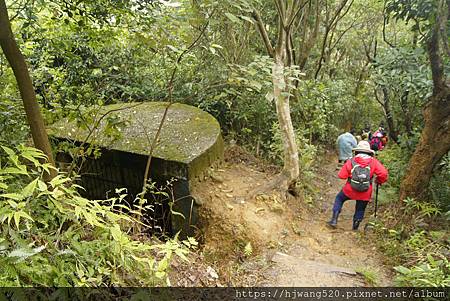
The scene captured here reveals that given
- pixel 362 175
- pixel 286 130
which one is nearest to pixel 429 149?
pixel 362 175

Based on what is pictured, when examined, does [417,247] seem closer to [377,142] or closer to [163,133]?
[163,133]

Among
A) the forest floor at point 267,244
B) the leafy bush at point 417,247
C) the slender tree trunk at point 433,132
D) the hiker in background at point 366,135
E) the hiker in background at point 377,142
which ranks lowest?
the forest floor at point 267,244

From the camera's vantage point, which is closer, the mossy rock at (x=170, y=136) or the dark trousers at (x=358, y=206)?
the mossy rock at (x=170, y=136)

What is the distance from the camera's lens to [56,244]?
6.88 feet

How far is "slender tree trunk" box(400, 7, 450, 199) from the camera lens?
16.2 ft

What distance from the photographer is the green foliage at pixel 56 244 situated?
175cm

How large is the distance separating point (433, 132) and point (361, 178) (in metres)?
1.34

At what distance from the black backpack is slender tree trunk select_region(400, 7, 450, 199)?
913 millimetres

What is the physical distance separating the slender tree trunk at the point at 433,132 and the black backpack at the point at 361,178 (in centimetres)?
91

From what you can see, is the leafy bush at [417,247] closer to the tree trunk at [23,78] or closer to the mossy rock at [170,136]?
the mossy rock at [170,136]

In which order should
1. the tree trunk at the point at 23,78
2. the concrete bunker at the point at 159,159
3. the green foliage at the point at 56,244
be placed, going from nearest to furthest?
the green foliage at the point at 56,244 < the tree trunk at the point at 23,78 < the concrete bunker at the point at 159,159

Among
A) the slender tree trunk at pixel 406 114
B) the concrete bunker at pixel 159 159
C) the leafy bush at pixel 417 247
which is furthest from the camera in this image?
the slender tree trunk at pixel 406 114

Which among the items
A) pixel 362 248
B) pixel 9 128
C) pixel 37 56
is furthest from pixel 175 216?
pixel 37 56

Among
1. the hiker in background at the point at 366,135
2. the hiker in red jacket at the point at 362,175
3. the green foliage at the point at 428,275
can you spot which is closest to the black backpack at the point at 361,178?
the hiker in red jacket at the point at 362,175
